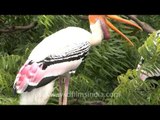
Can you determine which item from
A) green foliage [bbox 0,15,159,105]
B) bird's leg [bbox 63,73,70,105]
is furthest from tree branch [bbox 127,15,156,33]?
bird's leg [bbox 63,73,70,105]

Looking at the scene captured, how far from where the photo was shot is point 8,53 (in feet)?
6.76

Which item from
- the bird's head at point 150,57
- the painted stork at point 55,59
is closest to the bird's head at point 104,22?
the painted stork at point 55,59

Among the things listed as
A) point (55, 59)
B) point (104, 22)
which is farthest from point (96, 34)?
point (55, 59)

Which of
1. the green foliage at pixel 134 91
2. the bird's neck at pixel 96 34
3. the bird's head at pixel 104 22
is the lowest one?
the green foliage at pixel 134 91

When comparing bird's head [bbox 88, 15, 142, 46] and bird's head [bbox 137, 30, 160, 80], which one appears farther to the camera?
bird's head [bbox 88, 15, 142, 46]

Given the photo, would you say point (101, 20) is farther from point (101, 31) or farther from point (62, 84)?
point (62, 84)

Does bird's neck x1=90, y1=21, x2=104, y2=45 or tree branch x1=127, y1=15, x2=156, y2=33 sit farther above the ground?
tree branch x1=127, y1=15, x2=156, y2=33

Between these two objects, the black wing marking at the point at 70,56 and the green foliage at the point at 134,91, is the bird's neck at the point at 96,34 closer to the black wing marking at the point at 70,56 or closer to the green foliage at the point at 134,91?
the black wing marking at the point at 70,56

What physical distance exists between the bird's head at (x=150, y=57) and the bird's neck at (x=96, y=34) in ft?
0.49

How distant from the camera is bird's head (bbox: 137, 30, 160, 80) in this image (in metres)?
1.88

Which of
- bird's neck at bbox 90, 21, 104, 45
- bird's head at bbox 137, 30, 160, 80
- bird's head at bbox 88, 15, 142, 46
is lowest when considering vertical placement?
bird's head at bbox 137, 30, 160, 80

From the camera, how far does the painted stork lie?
194 centimetres

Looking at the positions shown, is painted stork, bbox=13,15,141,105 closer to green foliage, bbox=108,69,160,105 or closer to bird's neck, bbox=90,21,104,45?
bird's neck, bbox=90,21,104,45

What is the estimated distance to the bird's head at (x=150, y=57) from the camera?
188 cm
